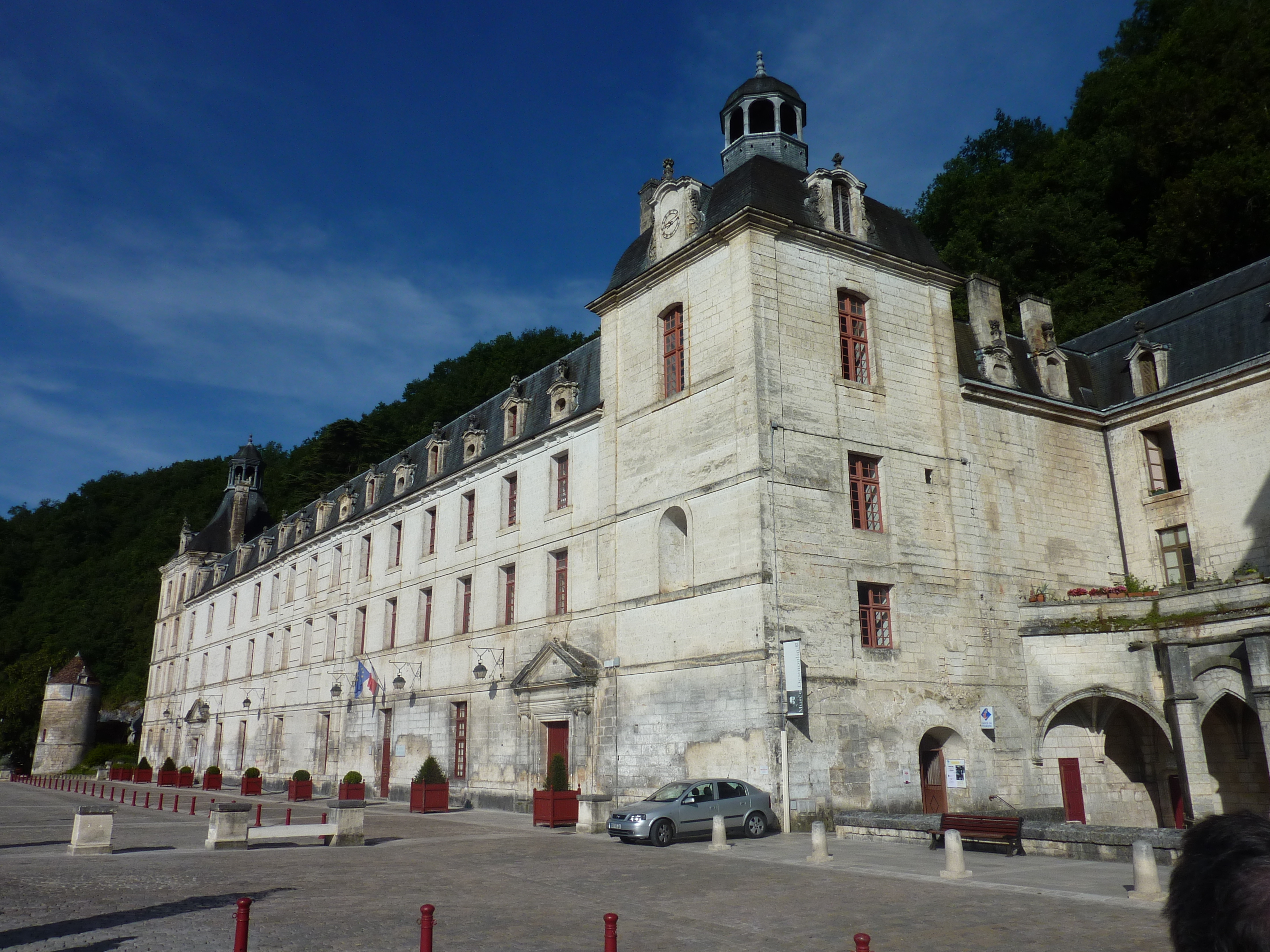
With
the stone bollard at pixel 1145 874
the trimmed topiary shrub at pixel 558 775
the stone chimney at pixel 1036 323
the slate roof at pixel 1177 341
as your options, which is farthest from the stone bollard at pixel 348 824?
the stone chimney at pixel 1036 323

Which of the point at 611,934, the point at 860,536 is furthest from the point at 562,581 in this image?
the point at 611,934

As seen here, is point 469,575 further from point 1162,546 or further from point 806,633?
point 1162,546

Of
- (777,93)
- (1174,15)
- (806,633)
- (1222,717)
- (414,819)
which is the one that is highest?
(1174,15)

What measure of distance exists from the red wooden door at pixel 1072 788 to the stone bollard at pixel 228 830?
1728 cm

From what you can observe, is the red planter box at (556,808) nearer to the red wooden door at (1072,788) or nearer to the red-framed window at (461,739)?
the red-framed window at (461,739)

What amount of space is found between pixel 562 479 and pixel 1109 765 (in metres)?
15.5

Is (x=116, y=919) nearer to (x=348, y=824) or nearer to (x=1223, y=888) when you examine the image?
(x=348, y=824)

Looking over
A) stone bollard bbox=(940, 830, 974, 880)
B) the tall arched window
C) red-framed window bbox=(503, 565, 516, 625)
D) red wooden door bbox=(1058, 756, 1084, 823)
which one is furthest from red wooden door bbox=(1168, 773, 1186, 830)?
red-framed window bbox=(503, 565, 516, 625)

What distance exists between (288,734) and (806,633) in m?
29.1

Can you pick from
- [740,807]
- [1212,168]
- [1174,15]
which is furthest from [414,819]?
[1174,15]

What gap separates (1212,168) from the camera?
31234 millimetres

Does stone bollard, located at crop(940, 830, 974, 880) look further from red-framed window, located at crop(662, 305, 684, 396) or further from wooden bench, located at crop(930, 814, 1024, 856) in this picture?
red-framed window, located at crop(662, 305, 684, 396)

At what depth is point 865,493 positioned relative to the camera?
71.4 ft

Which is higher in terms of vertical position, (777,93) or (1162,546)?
(777,93)
